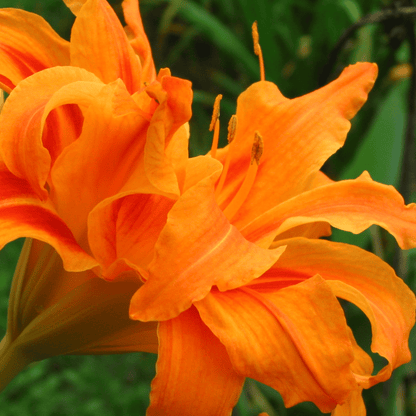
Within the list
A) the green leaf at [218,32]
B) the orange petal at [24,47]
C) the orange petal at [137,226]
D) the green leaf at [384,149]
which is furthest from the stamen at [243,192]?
the green leaf at [218,32]

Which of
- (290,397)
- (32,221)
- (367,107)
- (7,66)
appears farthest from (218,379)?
(367,107)

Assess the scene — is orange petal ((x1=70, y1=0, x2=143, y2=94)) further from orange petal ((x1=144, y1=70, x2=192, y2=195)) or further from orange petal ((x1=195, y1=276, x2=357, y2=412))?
orange petal ((x1=195, y1=276, x2=357, y2=412))

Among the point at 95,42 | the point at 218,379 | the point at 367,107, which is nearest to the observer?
the point at 218,379

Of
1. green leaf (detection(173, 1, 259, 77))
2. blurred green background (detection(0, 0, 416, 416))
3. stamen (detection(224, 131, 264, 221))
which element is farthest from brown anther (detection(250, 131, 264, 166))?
green leaf (detection(173, 1, 259, 77))

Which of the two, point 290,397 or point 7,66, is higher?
point 7,66


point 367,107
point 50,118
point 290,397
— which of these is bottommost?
point 367,107

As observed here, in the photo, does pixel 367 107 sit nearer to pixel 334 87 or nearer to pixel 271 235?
pixel 334 87

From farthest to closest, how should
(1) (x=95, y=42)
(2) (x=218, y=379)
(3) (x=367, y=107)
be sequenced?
(3) (x=367, y=107), (1) (x=95, y=42), (2) (x=218, y=379)

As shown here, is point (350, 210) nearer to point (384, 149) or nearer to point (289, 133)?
point (289, 133)
